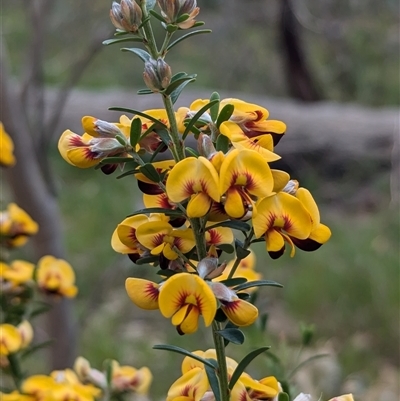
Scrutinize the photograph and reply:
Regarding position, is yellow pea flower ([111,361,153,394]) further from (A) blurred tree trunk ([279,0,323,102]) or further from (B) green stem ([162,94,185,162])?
(A) blurred tree trunk ([279,0,323,102])

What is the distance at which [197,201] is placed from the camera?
18.2 inches

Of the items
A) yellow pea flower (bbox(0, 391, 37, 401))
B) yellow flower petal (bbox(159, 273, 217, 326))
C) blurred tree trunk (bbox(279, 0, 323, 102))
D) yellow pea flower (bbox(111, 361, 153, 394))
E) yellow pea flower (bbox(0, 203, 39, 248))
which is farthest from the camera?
blurred tree trunk (bbox(279, 0, 323, 102))

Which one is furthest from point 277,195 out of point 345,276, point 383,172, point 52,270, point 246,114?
point 383,172

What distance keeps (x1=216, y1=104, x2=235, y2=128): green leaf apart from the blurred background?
47 centimetres

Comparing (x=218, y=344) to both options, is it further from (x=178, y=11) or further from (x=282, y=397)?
(x=178, y=11)

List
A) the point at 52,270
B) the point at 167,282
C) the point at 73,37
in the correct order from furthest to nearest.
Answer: the point at 73,37, the point at 52,270, the point at 167,282

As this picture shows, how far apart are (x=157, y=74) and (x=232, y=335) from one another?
201 millimetres

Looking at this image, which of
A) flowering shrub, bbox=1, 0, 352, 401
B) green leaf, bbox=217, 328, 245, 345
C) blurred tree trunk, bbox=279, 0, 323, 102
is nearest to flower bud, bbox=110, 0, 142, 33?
flowering shrub, bbox=1, 0, 352, 401

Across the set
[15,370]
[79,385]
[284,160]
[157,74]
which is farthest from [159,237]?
[284,160]

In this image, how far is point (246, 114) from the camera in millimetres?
517

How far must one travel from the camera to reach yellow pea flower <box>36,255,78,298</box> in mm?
929

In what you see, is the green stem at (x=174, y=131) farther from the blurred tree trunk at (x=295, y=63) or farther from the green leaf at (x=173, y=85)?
the blurred tree trunk at (x=295, y=63)

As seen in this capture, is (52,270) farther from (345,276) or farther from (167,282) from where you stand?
(345,276)

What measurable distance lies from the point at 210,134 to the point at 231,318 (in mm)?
146
